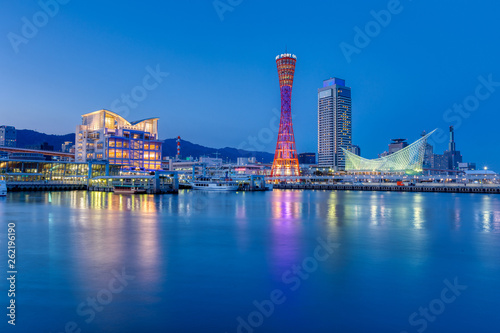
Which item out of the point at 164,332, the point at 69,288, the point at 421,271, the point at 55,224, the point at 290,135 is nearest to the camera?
the point at 164,332

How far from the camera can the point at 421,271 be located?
9930 millimetres

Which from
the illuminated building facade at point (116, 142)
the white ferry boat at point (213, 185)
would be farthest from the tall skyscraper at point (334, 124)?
the white ferry boat at point (213, 185)

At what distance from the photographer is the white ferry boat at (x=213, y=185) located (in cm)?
6469

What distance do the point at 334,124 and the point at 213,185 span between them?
123901 mm

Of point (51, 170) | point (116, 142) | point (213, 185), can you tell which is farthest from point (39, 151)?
point (213, 185)

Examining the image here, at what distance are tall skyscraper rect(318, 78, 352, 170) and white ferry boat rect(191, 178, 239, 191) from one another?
369 ft

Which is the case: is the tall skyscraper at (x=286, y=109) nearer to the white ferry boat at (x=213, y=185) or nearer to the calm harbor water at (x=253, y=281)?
the white ferry boat at (x=213, y=185)

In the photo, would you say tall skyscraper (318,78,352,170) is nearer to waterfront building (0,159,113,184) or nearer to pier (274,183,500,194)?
pier (274,183,500,194)

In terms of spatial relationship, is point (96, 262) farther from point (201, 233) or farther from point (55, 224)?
point (55, 224)

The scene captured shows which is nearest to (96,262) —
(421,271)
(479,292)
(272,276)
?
(272,276)

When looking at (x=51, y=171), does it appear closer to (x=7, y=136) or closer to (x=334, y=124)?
(x=7, y=136)

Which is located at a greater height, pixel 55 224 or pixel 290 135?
pixel 290 135

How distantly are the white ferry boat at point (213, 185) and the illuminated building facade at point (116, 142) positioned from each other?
13676 millimetres

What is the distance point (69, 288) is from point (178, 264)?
304cm
